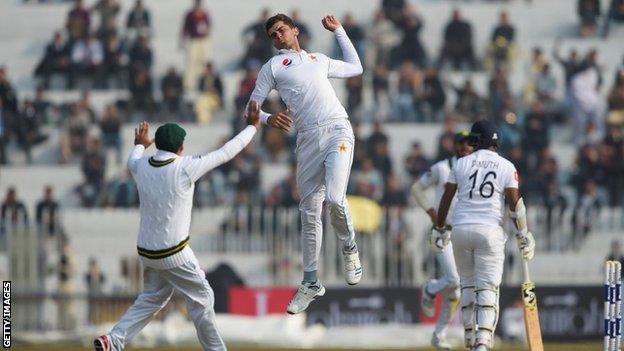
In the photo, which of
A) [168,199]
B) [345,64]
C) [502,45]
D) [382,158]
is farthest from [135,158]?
[502,45]

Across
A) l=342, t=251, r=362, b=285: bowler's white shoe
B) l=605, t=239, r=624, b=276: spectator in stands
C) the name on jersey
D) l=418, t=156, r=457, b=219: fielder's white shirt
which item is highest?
l=418, t=156, r=457, b=219: fielder's white shirt

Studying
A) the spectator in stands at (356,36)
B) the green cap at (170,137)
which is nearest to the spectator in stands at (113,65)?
the spectator in stands at (356,36)

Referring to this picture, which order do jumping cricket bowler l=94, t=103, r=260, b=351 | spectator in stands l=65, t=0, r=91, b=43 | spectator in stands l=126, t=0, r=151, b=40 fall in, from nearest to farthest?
jumping cricket bowler l=94, t=103, r=260, b=351 < spectator in stands l=65, t=0, r=91, b=43 < spectator in stands l=126, t=0, r=151, b=40

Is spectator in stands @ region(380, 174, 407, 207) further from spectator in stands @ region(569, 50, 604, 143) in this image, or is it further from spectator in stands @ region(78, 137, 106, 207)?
spectator in stands @ region(78, 137, 106, 207)

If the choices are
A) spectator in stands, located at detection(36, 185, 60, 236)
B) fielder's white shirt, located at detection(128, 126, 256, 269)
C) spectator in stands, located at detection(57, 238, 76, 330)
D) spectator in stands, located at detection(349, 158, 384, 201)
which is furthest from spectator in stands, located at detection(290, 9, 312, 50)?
fielder's white shirt, located at detection(128, 126, 256, 269)

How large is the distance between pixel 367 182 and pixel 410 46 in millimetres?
5031

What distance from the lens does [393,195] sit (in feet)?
94.7

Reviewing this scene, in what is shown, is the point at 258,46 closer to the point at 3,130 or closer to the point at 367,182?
the point at 367,182

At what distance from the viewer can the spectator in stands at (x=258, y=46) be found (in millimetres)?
33062

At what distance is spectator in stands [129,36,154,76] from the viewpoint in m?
33.3

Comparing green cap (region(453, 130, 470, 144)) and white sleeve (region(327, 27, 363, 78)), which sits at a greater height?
white sleeve (region(327, 27, 363, 78))

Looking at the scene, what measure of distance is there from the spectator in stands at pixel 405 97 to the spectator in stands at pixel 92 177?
6.05m

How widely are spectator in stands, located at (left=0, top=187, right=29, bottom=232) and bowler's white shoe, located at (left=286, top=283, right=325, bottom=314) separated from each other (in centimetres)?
1249

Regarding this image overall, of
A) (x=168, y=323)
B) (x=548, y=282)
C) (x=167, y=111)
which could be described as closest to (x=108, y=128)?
(x=167, y=111)
